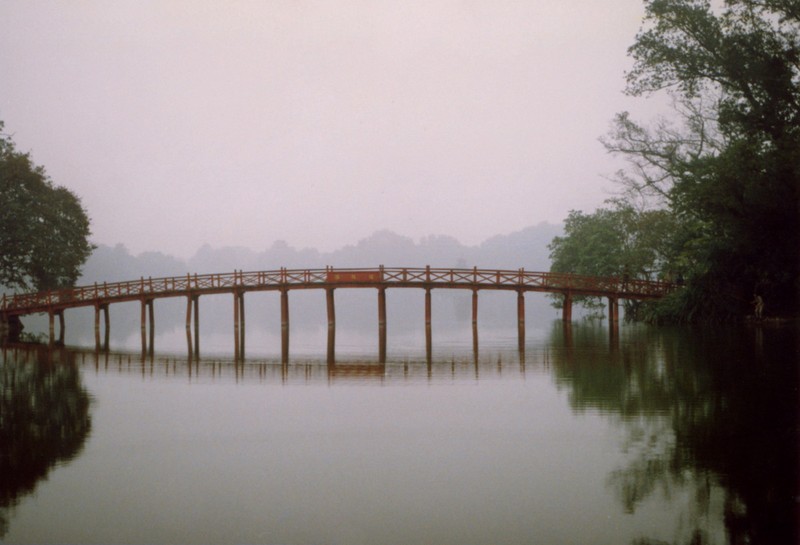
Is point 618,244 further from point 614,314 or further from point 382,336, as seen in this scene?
point 382,336

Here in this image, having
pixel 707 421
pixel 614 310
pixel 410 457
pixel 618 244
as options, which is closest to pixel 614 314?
pixel 614 310

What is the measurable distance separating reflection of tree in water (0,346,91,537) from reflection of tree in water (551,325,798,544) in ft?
23.7

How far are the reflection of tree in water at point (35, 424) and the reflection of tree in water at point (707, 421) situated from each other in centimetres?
722

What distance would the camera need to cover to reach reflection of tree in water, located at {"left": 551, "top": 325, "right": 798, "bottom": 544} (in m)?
8.27

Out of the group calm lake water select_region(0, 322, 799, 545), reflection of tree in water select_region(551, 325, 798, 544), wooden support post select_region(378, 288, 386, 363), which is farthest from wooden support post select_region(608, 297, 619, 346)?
calm lake water select_region(0, 322, 799, 545)

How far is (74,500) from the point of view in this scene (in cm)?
884

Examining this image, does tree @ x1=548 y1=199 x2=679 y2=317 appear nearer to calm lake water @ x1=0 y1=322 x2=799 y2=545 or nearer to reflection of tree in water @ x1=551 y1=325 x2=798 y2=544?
reflection of tree in water @ x1=551 y1=325 x2=798 y2=544

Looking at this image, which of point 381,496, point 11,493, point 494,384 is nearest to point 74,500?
point 11,493

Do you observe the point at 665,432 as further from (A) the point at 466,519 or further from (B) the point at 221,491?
(B) the point at 221,491

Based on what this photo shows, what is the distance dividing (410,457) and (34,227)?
137 ft

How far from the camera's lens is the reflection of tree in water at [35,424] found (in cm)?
977

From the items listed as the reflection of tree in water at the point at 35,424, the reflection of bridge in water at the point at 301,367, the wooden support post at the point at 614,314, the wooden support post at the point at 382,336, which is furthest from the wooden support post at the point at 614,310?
the reflection of tree in water at the point at 35,424

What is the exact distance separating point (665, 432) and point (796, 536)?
4586 mm

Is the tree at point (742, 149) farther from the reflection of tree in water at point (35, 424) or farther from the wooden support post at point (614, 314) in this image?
the reflection of tree in water at point (35, 424)
